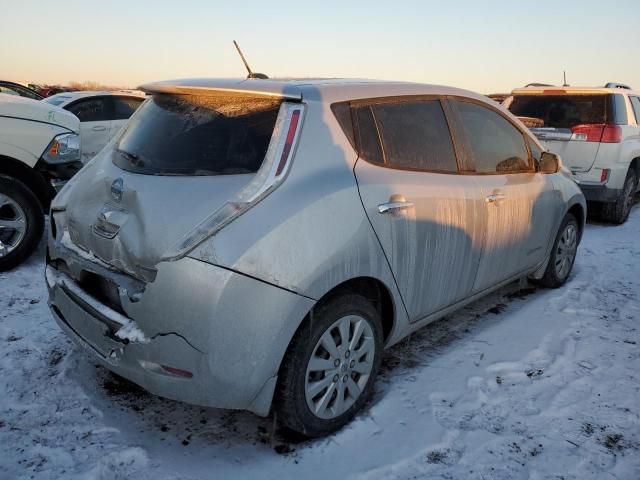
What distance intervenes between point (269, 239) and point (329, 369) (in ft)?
2.50

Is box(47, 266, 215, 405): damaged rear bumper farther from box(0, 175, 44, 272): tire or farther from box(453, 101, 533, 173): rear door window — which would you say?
box(0, 175, 44, 272): tire

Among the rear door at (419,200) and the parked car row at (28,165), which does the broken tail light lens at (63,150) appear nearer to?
the parked car row at (28,165)

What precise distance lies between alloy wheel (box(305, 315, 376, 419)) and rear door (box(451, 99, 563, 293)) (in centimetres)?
110

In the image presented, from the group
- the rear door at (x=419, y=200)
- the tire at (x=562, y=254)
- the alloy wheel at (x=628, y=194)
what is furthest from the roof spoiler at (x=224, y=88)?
the alloy wheel at (x=628, y=194)

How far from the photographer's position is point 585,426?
263 centimetres

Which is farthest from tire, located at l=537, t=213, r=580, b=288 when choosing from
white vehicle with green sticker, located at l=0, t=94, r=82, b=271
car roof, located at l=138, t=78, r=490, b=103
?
white vehicle with green sticker, located at l=0, t=94, r=82, b=271

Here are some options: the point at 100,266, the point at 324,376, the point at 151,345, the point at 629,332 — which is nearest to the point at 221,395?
the point at 151,345

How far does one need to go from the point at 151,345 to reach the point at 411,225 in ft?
4.48

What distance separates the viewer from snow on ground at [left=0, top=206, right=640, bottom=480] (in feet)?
7.61

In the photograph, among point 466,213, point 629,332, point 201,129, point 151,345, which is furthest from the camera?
point 629,332

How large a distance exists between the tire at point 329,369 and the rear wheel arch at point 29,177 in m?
3.35

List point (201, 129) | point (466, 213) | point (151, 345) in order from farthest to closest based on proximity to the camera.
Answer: point (466, 213) < point (201, 129) < point (151, 345)

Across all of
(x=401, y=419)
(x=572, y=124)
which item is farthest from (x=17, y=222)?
(x=572, y=124)

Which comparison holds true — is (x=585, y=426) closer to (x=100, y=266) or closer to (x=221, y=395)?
(x=221, y=395)
